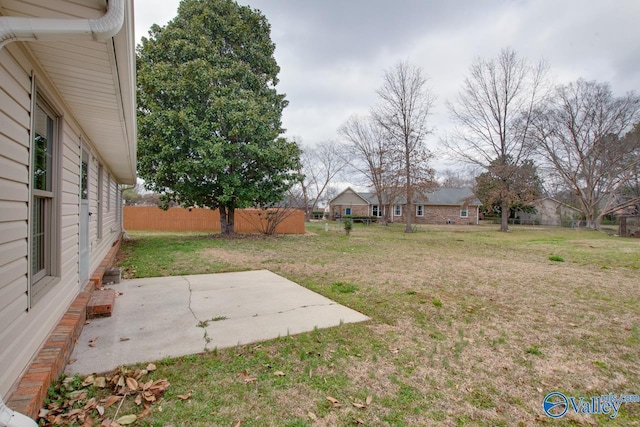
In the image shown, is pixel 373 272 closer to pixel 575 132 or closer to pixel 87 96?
pixel 87 96

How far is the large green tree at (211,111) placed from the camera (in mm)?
11219

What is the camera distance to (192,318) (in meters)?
3.64

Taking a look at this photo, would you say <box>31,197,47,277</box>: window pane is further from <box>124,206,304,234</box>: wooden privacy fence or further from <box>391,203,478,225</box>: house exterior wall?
<box>391,203,478,225</box>: house exterior wall

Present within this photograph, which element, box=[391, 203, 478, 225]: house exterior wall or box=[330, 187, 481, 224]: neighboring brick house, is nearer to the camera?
box=[330, 187, 481, 224]: neighboring brick house

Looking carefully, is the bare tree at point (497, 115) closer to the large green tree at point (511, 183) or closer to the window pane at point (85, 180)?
the large green tree at point (511, 183)

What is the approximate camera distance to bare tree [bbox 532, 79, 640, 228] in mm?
23031

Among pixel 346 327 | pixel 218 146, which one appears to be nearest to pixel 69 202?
pixel 346 327

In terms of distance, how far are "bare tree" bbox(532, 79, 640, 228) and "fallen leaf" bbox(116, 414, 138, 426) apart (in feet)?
94.7

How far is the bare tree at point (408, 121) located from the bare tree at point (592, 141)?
9.90 metres

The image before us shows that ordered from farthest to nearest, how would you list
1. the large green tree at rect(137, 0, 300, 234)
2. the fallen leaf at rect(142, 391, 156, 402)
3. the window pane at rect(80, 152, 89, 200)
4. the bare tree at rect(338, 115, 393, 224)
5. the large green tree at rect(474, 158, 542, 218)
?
1. the bare tree at rect(338, 115, 393, 224)
2. the large green tree at rect(474, 158, 542, 218)
3. the large green tree at rect(137, 0, 300, 234)
4. the window pane at rect(80, 152, 89, 200)
5. the fallen leaf at rect(142, 391, 156, 402)

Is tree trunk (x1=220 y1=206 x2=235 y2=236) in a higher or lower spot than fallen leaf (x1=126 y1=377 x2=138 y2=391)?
A: higher

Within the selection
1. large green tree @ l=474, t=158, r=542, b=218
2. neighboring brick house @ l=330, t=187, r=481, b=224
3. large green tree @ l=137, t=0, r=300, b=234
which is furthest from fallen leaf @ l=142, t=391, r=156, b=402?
neighboring brick house @ l=330, t=187, r=481, b=224

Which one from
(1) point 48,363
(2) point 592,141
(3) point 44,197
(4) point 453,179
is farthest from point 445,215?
(1) point 48,363

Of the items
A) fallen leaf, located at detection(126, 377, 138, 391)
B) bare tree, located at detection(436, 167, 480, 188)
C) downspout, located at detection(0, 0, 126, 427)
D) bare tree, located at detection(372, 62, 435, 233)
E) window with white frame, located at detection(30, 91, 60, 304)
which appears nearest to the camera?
downspout, located at detection(0, 0, 126, 427)
